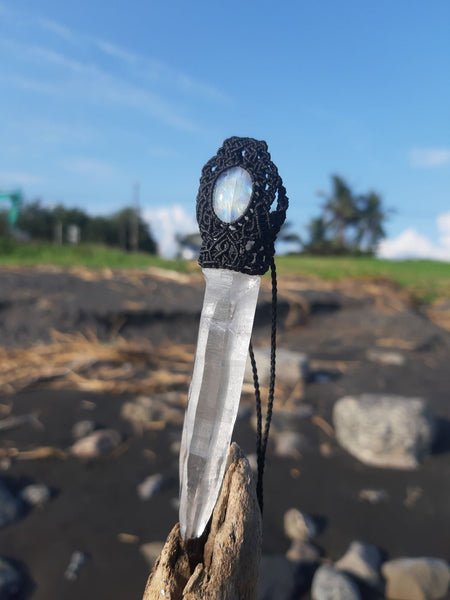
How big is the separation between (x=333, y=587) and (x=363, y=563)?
0.17m

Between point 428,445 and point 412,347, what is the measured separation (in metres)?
2.05

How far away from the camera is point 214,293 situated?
1.02 m

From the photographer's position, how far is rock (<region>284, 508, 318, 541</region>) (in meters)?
1.91

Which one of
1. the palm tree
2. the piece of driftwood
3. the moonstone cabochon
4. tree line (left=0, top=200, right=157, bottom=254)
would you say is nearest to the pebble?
the piece of driftwood

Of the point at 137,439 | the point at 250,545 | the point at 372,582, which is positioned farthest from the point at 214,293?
the point at 137,439

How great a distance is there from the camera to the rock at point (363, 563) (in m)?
1.71

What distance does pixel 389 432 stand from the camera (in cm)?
246

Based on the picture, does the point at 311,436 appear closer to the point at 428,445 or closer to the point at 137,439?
the point at 428,445

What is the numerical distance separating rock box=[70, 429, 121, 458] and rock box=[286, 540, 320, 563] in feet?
3.57

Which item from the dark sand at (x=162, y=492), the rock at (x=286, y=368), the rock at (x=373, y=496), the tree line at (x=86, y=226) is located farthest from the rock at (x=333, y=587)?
the tree line at (x=86, y=226)

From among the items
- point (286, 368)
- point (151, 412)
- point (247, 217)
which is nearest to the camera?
point (247, 217)

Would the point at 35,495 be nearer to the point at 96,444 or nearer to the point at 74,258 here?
the point at 96,444

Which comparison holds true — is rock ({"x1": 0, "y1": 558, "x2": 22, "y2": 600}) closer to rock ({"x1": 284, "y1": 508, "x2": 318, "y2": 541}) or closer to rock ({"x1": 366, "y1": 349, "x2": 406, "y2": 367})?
rock ({"x1": 284, "y1": 508, "x2": 318, "y2": 541})

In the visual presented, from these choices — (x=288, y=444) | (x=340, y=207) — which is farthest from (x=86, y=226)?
(x=288, y=444)
